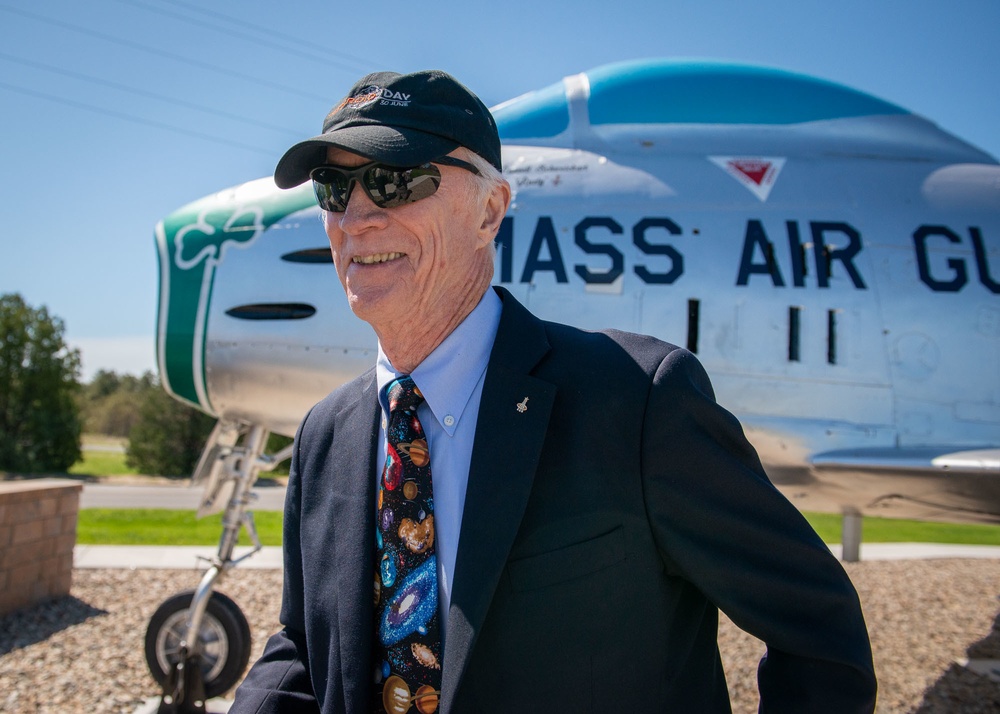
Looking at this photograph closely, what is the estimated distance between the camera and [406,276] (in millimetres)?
1417

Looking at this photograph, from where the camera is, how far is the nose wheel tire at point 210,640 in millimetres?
4117

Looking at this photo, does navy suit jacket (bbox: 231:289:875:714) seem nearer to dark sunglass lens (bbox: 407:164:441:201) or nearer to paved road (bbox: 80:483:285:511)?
dark sunglass lens (bbox: 407:164:441:201)

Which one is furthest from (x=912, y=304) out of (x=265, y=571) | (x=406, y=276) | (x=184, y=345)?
(x=265, y=571)

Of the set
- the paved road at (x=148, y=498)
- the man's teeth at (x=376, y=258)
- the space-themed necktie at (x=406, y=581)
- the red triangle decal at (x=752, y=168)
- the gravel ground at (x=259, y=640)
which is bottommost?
the paved road at (x=148, y=498)

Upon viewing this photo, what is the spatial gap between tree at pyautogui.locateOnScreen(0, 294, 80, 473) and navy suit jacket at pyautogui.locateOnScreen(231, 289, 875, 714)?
33572 millimetres

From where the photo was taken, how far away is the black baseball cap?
4.26 ft

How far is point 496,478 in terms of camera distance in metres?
1.21

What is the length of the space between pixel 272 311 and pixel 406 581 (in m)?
2.87

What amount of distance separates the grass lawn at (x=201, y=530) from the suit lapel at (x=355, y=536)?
28.1ft

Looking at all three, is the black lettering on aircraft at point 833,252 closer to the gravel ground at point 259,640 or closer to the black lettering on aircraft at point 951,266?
the black lettering on aircraft at point 951,266

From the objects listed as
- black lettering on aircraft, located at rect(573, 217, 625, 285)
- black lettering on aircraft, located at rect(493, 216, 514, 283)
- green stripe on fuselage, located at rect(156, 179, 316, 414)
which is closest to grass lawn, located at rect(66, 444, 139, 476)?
green stripe on fuselage, located at rect(156, 179, 316, 414)

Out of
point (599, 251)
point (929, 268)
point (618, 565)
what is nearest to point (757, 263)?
point (599, 251)

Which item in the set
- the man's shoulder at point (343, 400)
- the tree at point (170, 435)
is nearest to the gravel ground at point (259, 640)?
the man's shoulder at point (343, 400)

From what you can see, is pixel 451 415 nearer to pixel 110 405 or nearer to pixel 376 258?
pixel 376 258
